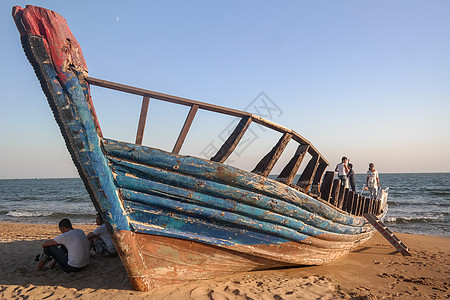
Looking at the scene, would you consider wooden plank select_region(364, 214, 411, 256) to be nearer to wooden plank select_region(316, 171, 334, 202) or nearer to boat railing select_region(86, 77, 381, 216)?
boat railing select_region(86, 77, 381, 216)

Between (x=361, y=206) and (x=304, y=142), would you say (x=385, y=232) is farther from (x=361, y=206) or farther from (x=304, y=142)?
(x=304, y=142)

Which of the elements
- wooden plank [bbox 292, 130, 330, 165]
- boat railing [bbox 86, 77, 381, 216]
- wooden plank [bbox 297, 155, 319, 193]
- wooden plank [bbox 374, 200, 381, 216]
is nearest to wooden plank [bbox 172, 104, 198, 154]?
boat railing [bbox 86, 77, 381, 216]

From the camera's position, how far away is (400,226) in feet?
48.4

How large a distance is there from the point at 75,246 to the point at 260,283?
3193 mm

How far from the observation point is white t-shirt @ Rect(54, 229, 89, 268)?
5.02m

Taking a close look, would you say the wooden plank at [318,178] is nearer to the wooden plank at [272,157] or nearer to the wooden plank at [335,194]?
the wooden plank at [335,194]

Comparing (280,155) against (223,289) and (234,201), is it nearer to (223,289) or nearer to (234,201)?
(234,201)

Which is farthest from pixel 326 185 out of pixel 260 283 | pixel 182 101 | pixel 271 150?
pixel 182 101

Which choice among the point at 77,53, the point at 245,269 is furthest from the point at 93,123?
the point at 245,269

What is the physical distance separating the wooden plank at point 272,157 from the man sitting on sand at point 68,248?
3.26 meters

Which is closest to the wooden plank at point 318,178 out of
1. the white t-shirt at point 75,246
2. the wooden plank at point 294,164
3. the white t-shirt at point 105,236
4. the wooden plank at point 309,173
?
the wooden plank at point 309,173

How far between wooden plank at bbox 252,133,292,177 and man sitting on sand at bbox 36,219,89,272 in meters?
3.26

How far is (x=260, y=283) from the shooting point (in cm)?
452

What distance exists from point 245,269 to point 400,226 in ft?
43.6
